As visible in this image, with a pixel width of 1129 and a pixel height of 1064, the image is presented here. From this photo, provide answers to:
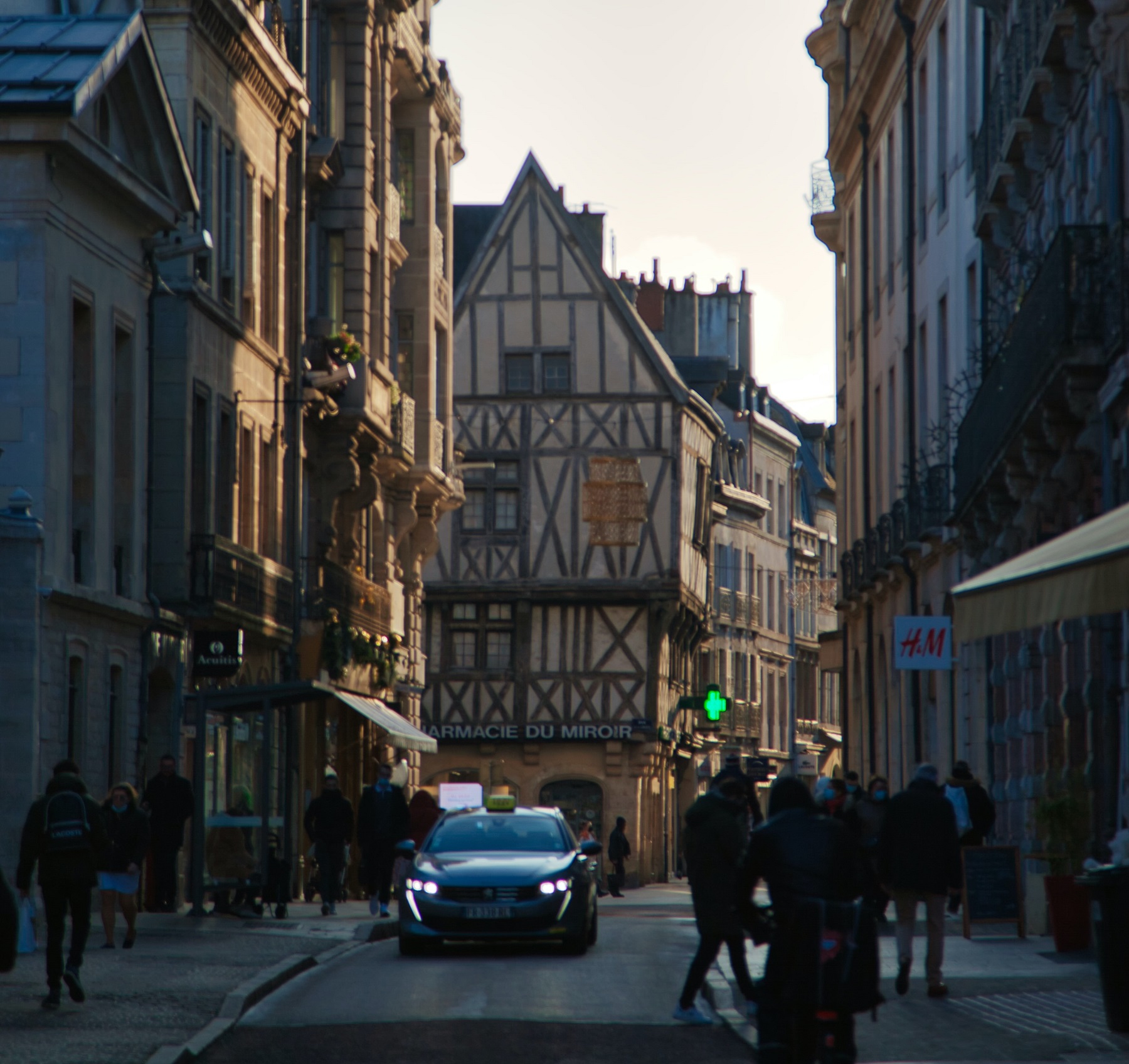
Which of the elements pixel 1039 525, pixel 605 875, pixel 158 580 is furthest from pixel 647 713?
pixel 1039 525

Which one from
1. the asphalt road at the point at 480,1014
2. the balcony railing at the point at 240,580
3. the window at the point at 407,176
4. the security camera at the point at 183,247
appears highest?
the window at the point at 407,176

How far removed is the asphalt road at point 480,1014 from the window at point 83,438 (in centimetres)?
563

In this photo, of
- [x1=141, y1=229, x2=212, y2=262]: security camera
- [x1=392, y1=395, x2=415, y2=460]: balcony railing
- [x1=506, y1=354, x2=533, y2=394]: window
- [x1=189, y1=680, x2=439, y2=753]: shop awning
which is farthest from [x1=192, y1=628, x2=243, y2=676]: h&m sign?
[x1=506, y1=354, x2=533, y2=394]: window

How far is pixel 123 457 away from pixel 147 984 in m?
11.0

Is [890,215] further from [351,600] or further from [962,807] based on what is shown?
[962,807]

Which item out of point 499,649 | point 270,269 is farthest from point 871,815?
point 499,649

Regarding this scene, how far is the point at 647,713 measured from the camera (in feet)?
180

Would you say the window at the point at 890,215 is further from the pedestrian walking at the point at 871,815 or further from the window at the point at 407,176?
the pedestrian walking at the point at 871,815

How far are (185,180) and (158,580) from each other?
4590 mm

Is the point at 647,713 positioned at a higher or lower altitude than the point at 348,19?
lower

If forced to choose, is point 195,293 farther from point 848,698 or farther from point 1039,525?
point 848,698

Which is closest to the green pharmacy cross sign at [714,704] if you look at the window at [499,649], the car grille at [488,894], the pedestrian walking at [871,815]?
the pedestrian walking at [871,815]

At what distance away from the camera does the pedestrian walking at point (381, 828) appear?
27.6 m

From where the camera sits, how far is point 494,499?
5669 centimetres
